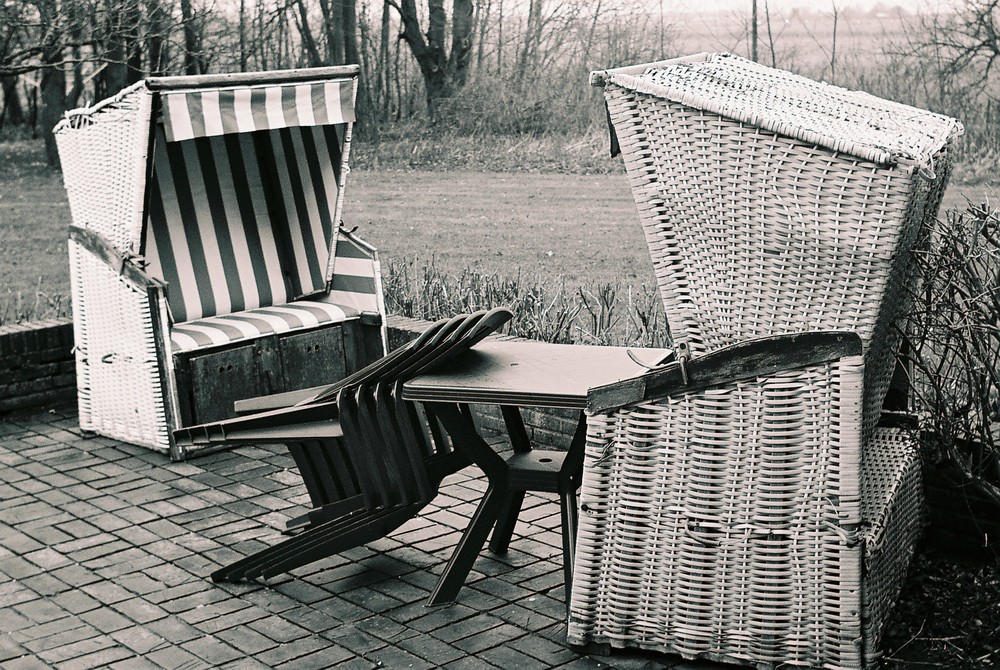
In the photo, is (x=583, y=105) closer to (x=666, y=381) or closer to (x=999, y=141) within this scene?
(x=999, y=141)

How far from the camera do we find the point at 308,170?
7543mm

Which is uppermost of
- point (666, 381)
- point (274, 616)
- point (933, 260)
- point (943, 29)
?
point (943, 29)

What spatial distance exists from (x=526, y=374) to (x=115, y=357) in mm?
3172

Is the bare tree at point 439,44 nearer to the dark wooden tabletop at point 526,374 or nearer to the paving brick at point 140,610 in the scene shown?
the dark wooden tabletop at point 526,374

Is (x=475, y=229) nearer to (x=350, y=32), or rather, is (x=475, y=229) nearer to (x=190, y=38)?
(x=190, y=38)

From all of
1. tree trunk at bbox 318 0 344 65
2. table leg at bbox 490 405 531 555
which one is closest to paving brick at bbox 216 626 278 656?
table leg at bbox 490 405 531 555

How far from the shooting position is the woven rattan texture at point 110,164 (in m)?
6.16

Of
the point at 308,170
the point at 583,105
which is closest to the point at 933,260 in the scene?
the point at 308,170

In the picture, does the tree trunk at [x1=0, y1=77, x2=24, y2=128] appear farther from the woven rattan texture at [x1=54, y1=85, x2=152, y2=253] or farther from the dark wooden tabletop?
the dark wooden tabletop

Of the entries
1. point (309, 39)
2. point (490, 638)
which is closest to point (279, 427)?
point (490, 638)

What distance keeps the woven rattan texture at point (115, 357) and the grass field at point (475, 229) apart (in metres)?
1.89

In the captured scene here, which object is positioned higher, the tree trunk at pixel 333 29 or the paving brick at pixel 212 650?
the tree trunk at pixel 333 29

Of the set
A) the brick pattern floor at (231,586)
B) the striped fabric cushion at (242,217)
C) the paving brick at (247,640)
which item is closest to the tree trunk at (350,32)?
Result: the striped fabric cushion at (242,217)

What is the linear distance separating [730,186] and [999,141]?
720 centimetres
